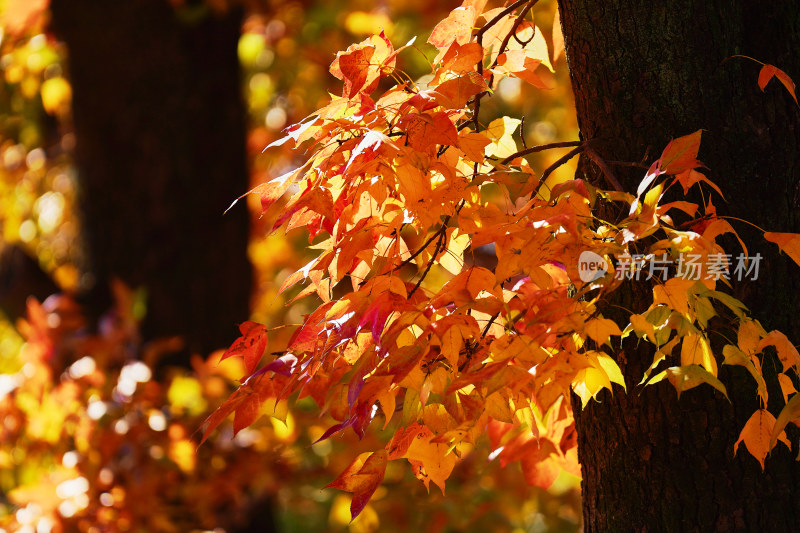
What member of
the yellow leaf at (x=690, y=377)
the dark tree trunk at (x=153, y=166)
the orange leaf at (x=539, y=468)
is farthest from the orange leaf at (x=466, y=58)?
the dark tree trunk at (x=153, y=166)

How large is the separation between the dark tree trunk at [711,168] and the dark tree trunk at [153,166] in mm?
2277

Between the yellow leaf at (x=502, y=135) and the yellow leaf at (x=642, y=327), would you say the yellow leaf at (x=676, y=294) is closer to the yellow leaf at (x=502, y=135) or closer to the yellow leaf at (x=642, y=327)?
the yellow leaf at (x=642, y=327)

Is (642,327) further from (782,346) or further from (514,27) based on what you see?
(514,27)

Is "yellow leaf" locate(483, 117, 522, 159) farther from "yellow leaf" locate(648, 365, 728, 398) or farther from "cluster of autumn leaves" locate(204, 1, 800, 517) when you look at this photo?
"yellow leaf" locate(648, 365, 728, 398)

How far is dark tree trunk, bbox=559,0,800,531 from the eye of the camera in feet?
3.74

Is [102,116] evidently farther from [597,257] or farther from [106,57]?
[597,257]

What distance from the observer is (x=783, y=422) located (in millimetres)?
920

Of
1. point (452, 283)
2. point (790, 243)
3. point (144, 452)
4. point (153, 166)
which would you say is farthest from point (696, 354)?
point (153, 166)

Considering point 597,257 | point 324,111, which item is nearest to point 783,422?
point 597,257

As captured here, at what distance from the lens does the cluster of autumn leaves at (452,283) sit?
0.93 m

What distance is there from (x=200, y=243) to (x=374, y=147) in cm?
244

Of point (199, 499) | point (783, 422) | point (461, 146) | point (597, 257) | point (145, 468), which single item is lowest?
point (199, 499)

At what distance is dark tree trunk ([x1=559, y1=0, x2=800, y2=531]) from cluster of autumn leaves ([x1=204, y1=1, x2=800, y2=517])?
0.25 feet

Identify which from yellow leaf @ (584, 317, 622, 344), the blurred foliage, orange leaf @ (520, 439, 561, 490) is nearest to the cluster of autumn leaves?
yellow leaf @ (584, 317, 622, 344)
